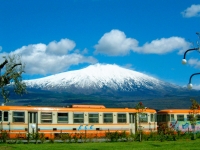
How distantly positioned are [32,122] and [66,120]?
323 centimetres

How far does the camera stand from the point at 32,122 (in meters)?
35.3

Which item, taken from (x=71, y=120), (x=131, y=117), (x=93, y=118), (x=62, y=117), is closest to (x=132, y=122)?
(x=131, y=117)

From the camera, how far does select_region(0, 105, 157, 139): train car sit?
3459cm

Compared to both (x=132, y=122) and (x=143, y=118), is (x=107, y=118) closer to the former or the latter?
(x=132, y=122)

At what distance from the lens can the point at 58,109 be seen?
36438 millimetres

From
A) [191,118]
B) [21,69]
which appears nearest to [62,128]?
[21,69]

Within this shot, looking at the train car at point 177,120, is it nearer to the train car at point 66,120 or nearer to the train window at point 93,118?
the train car at point 66,120

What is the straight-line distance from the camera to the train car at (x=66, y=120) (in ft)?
113

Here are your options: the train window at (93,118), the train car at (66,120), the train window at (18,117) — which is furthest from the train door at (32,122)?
the train window at (93,118)

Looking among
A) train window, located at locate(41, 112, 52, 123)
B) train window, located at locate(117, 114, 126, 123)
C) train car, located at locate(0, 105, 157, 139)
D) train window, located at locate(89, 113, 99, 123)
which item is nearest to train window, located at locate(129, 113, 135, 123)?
train car, located at locate(0, 105, 157, 139)

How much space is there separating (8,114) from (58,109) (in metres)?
4.59

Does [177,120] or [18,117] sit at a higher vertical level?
[18,117]

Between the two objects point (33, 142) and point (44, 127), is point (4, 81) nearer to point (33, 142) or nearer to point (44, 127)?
point (33, 142)

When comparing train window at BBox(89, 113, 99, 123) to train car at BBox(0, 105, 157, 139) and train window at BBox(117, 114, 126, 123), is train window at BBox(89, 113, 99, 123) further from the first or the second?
train window at BBox(117, 114, 126, 123)
